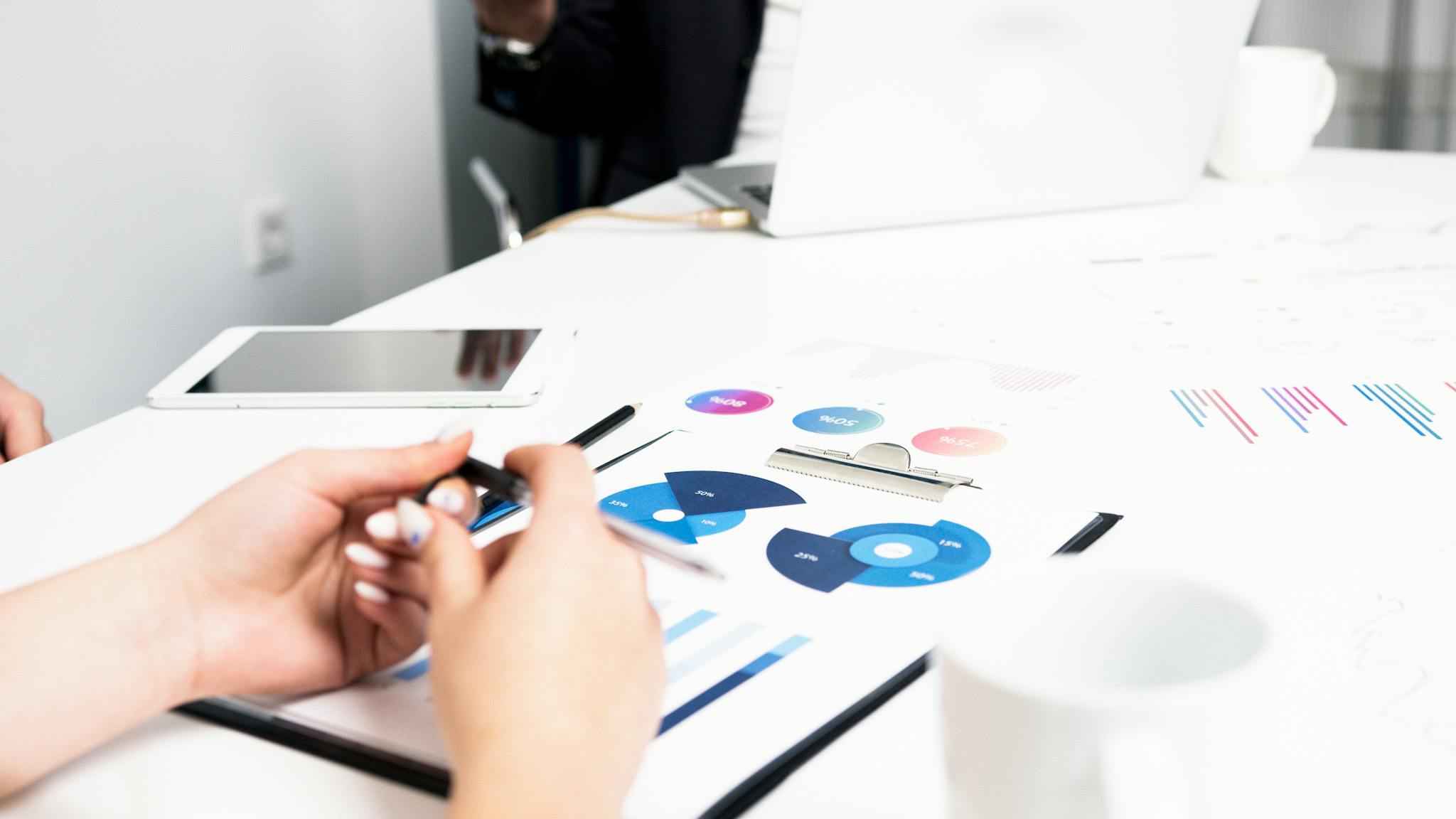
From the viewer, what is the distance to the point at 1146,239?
1.12m

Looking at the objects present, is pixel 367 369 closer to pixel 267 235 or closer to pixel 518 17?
pixel 518 17

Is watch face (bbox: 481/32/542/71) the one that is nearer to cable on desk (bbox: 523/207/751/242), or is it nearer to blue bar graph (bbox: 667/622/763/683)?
cable on desk (bbox: 523/207/751/242)

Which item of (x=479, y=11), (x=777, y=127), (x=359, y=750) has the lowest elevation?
(x=359, y=750)

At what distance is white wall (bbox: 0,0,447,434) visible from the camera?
1.48 metres

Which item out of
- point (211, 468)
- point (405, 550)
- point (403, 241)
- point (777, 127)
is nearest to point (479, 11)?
point (777, 127)

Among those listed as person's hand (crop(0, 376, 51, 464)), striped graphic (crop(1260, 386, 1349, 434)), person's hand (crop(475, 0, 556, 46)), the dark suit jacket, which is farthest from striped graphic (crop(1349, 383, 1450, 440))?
person's hand (crop(475, 0, 556, 46))

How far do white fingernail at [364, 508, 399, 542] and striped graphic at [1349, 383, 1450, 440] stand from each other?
54 cm

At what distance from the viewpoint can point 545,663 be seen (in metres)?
0.34

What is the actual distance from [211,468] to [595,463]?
0.72 feet

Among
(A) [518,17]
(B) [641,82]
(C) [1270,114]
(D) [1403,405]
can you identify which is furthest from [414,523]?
(B) [641,82]

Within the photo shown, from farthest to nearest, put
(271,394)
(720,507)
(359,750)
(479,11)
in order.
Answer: (479,11) < (271,394) < (720,507) < (359,750)

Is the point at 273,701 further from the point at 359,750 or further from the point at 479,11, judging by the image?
the point at 479,11

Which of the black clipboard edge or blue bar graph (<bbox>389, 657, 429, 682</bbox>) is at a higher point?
blue bar graph (<bbox>389, 657, 429, 682</bbox>)

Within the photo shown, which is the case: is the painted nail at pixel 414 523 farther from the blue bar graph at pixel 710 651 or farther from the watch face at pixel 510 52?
the watch face at pixel 510 52
